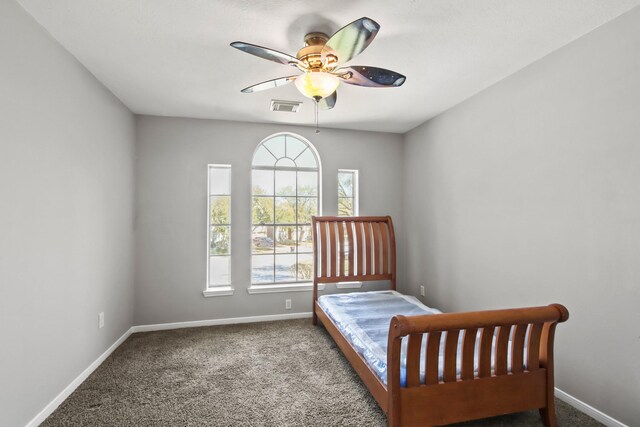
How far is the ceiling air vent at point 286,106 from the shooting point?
10.4 ft

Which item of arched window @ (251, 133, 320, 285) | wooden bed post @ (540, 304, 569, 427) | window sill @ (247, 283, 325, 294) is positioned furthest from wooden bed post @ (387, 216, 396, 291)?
wooden bed post @ (540, 304, 569, 427)

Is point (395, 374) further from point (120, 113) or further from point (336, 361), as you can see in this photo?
point (120, 113)

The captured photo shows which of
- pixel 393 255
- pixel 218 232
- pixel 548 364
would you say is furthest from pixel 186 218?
pixel 548 364

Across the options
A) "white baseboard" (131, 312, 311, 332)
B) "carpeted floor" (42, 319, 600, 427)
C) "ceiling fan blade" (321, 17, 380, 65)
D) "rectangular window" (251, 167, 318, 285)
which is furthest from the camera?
"rectangular window" (251, 167, 318, 285)

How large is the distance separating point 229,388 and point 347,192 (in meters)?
2.65

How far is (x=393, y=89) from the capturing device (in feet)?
9.42

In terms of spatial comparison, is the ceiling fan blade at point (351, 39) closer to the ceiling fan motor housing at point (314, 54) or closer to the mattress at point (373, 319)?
the ceiling fan motor housing at point (314, 54)

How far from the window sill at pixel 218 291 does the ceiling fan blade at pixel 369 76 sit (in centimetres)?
267

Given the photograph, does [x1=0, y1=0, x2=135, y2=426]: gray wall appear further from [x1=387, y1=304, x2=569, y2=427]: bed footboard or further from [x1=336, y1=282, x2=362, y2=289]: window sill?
[x1=336, y1=282, x2=362, y2=289]: window sill

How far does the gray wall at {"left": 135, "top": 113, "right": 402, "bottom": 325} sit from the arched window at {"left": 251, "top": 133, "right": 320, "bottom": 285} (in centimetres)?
14

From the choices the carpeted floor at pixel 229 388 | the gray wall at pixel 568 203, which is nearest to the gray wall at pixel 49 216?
the carpeted floor at pixel 229 388

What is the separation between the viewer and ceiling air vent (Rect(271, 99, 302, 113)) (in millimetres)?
3184

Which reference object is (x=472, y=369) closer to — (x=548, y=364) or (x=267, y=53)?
(x=548, y=364)

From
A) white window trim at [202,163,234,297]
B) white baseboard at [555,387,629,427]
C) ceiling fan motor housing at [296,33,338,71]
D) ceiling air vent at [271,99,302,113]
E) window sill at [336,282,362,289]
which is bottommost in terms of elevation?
white baseboard at [555,387,629,427]
